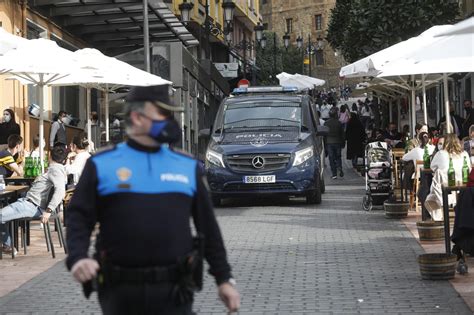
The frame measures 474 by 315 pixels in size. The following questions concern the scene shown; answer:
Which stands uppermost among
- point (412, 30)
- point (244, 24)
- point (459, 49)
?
point (244, 24)

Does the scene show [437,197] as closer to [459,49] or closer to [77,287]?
[459,49]

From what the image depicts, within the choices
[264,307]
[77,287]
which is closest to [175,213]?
[264,307]

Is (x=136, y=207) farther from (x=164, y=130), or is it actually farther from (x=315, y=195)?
(x=315, y=195)

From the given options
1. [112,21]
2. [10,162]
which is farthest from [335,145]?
[10,162]

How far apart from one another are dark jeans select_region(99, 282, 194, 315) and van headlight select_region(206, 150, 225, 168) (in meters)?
15.6

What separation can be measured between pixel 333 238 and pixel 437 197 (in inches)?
59.8

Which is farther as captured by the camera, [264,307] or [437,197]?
[437,197]

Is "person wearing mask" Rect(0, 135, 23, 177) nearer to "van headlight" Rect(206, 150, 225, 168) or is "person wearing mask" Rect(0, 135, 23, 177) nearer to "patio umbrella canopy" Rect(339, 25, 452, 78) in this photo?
"van headlight" Rect(206, 150, 225, 168)

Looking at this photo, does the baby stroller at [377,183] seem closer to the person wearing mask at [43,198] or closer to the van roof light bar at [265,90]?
the van roof light bar at [265,90]

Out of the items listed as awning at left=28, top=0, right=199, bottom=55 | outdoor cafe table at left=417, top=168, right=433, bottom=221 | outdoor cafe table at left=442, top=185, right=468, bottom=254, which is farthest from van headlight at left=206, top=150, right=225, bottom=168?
outdoor cafe table at left=442, top=185, right=468, bottom=254

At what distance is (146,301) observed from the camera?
4773 mm

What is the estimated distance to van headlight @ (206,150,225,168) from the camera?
2044cm

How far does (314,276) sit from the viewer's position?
11.1 metres

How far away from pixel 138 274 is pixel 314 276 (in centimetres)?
651
